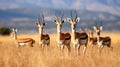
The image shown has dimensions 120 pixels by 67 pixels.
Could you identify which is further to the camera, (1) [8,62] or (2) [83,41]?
(2) [83,41]

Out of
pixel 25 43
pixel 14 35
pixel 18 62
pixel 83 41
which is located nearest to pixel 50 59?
pixel 18 62

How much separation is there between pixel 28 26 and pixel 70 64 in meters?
127

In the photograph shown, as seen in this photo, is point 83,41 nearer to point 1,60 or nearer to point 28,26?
point 1,60

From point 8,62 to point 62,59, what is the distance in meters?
1.65

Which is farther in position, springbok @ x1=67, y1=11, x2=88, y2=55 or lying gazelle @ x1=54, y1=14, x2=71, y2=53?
lying gazelle @ x1=54, y1=14, x2=71, y2=53

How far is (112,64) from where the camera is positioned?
34.1 feet

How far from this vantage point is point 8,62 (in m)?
10.5

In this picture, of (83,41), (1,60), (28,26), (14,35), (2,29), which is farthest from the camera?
(28,26)

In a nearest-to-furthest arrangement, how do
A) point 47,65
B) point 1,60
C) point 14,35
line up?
point 47,65 → point 1,60 → point 14,35

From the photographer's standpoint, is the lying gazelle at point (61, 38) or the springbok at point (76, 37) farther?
the lying gazelle at point (61, 38)

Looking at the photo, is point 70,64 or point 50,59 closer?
point 70,64

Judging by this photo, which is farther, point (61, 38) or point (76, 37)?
point (61, 38)

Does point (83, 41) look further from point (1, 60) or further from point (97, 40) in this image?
point (1, 60)

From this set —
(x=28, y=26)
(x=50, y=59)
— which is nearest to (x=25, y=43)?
(x=50, y=59)
